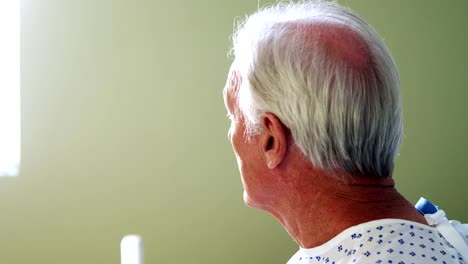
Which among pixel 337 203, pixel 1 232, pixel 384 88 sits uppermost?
pixel 384 88

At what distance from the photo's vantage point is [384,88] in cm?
97

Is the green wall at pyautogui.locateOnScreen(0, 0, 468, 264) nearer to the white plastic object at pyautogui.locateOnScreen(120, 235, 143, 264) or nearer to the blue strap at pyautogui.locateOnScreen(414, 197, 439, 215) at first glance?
the white plastic object at pyautogui.locateOnScreen(120, 235, 143, 264)

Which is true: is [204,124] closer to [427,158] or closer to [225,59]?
[225,59]

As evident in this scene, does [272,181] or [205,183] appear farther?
[205,183]

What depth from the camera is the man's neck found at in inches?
39.6

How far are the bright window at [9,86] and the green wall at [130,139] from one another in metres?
0.05

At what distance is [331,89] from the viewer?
3.12 feet

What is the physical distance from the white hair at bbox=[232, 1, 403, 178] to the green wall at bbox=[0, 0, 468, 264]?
5.93ft

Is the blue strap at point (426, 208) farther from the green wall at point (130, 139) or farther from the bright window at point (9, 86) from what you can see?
the bright window at point (9, 86)

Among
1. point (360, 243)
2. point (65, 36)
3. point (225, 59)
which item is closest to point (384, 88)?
point (360, 243)

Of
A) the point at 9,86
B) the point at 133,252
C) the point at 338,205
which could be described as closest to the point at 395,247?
the point at 338,205

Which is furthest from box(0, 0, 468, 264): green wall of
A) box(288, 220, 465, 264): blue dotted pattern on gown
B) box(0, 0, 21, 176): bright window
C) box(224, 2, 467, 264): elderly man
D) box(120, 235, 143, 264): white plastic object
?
box(288, 220, 465, 264): blue dotted pattern on gown

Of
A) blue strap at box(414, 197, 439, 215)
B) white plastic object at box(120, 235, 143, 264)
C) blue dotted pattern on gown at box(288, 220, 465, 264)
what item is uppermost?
blue strap at box(414, 197, 439, 215)

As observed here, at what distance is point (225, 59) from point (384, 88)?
1915 millimetres
